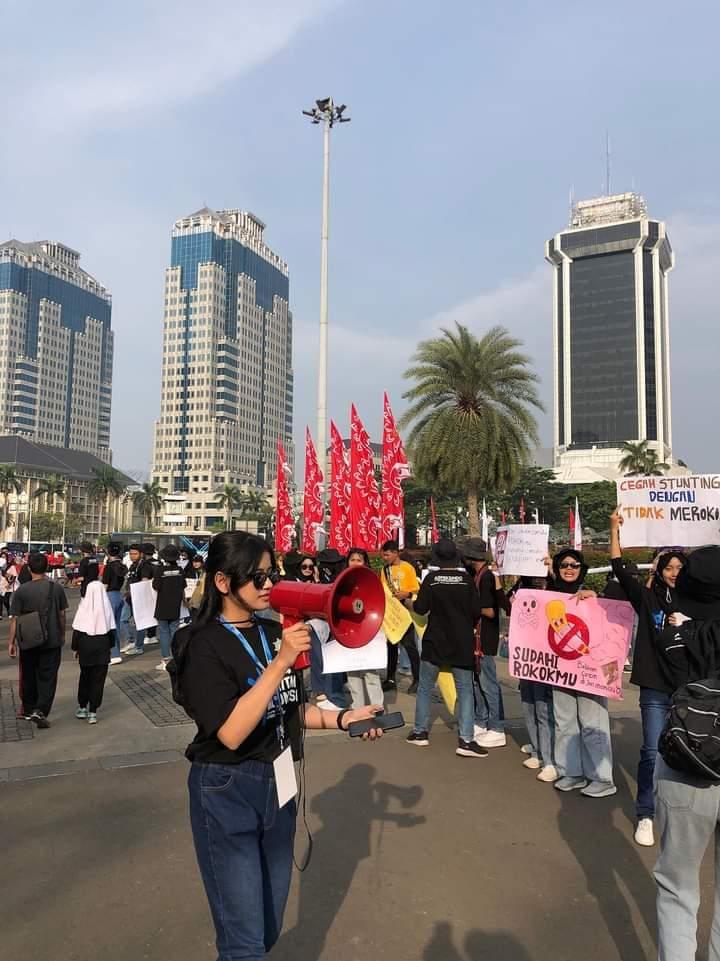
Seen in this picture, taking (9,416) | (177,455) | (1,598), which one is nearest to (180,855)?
(1,598)

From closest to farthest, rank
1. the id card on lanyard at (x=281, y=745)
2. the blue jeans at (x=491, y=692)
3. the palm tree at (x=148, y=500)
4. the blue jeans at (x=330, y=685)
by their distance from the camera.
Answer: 1. the id card on lanyard at (x=281, y=745)
2. the blue jeans at (x=491, y=692)
3. the blue jeans at (x=330, y=685)
4. the palm tree at (x=148, y=500)

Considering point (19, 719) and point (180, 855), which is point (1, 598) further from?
point (180, 855)

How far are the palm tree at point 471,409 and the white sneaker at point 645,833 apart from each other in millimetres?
19987

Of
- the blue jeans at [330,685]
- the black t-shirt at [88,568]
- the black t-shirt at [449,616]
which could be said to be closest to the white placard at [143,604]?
the black t-shirt at [88,568]

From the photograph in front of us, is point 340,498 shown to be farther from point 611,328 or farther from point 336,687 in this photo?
point 611,328

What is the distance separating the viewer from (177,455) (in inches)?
5856

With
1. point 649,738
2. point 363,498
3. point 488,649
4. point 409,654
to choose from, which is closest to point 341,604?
point 649,738

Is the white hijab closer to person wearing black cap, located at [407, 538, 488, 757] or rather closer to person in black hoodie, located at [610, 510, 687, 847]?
person wearing black cap, located at [407, 538, 488, 757]

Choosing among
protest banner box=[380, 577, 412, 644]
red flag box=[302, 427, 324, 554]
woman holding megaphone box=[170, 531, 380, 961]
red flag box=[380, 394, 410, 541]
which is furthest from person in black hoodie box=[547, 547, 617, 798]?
red flag box=[302, 427, 324, 554]

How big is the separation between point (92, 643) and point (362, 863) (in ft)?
13.8

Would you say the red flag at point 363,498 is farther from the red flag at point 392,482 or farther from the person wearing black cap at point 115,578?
the person wearing black cap at point 115,578

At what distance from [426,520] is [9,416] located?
126 m

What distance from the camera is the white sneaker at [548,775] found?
5441 mm

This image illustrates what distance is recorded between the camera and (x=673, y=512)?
614cm
